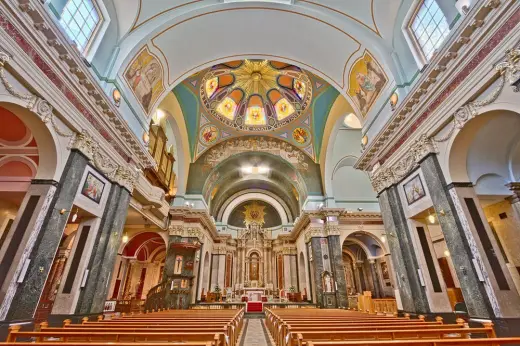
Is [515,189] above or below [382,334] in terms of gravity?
above

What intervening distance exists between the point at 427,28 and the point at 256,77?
38.6ft

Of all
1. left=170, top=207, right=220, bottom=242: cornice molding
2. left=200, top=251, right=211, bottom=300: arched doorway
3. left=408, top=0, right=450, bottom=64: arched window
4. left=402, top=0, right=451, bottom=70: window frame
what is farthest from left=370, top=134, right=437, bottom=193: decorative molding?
left=200, top=251, right=211, bottom=300: arched doorway

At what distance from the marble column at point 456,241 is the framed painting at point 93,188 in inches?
398

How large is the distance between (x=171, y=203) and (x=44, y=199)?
1198 centimetres

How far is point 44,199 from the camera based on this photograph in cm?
589

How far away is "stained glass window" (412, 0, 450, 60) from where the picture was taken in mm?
6997

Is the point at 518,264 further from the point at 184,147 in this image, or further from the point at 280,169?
the point at 184,147

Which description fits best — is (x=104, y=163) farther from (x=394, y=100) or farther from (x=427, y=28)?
(x=427, y=28)

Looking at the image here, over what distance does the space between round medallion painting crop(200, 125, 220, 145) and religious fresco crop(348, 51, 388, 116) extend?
1082 cm

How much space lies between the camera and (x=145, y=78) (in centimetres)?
1000

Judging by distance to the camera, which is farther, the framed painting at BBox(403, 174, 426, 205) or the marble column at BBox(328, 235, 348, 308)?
the marble column at BBox(328, 235, 348, 308)

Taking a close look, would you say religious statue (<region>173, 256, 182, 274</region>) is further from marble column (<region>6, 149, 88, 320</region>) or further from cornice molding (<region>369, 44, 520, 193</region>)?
cornice molding (<region>369, 44, 520, 193</region>)

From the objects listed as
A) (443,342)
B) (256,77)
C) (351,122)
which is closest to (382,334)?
(443,342)

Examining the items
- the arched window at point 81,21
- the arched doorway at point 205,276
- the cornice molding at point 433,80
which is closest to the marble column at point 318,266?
the cornice molding at point 433,80
